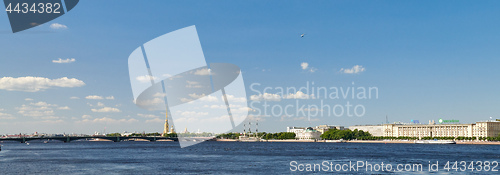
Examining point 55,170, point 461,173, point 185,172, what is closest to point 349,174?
point 461,173

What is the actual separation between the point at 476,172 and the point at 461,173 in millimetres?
3531

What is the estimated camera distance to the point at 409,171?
6762 cm

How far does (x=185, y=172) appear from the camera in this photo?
6606cm

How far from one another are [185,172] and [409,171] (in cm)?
3121

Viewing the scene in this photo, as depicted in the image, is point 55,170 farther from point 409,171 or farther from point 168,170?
point 409,171

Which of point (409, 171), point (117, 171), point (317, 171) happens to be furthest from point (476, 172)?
point (117, 171)

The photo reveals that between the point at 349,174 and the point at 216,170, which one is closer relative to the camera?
the point at 349,174

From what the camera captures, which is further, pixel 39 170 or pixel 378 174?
pixel 39 170

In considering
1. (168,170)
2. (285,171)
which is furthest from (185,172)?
(285,171)

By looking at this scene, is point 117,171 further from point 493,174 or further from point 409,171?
point 493,174

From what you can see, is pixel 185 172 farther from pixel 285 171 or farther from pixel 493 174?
pixel 493 174

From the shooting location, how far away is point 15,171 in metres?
66.8

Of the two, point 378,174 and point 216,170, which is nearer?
point 378,174

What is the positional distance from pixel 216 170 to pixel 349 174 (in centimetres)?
1868
